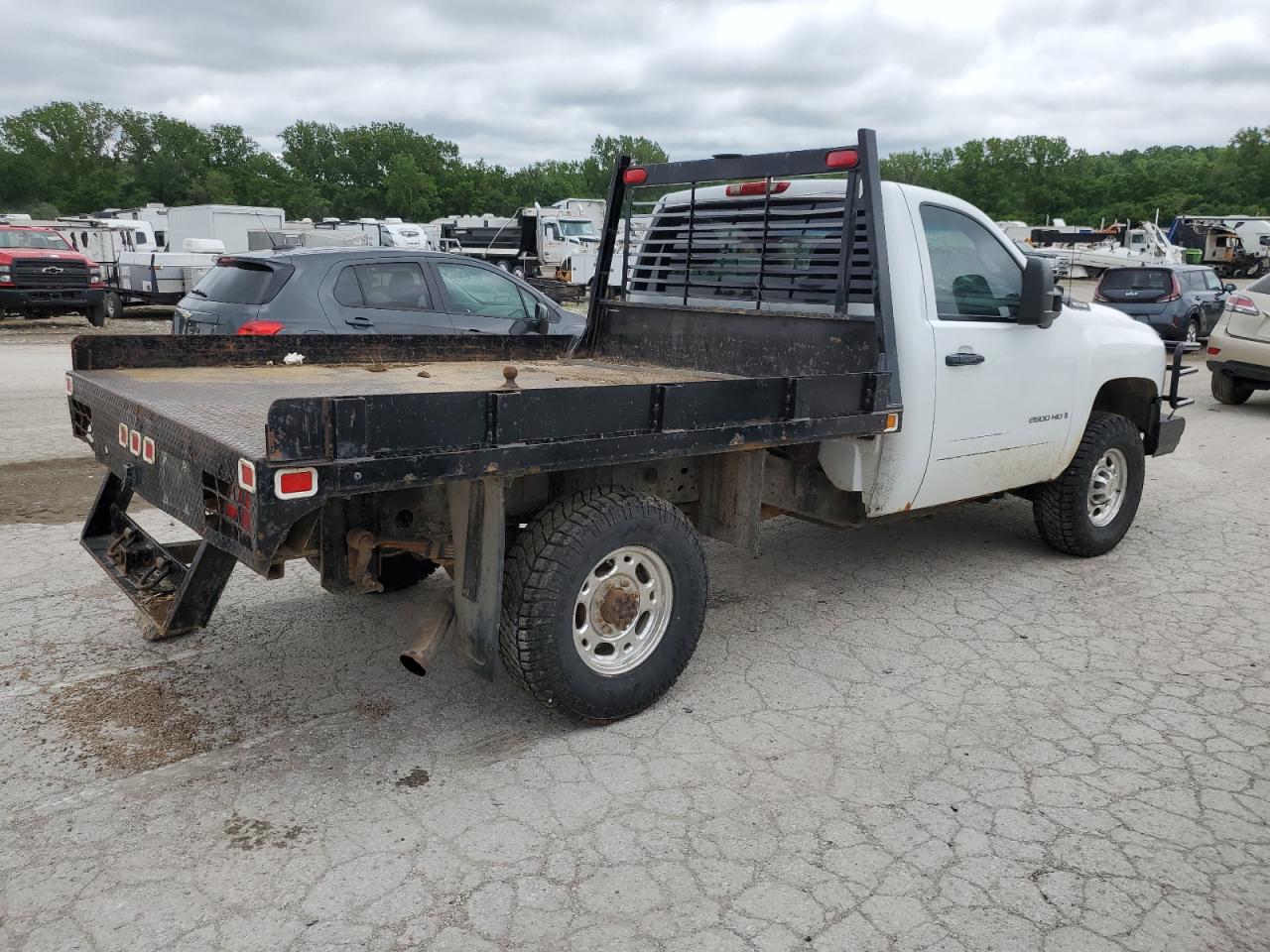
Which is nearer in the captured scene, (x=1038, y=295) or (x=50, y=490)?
(x=1038, y=295)

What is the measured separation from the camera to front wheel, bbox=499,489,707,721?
11.9 ft

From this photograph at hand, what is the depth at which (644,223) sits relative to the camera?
6.04 meters

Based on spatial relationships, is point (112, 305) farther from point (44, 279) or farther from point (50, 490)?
point (50, 490)

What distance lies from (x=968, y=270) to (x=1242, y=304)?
28.7 feet

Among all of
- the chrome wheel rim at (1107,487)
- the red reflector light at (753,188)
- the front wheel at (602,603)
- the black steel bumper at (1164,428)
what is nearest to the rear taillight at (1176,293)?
the black steel bumper at (1164,428)

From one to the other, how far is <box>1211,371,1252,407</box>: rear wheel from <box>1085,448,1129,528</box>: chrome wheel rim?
7.68 m

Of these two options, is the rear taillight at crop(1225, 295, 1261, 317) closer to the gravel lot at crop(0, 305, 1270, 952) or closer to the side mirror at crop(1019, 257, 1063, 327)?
the gravel lot at crop(0, 305, 1270, 952)

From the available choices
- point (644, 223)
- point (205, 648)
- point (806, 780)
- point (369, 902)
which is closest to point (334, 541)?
point (369, 902)

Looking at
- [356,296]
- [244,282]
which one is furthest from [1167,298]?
[244,282]

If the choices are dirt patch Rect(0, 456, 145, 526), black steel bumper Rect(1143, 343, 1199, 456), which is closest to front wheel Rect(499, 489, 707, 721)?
black steel bumper Rect(1143, 343, 1199, 456)

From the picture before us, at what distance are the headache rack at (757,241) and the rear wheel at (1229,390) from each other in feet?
32.0

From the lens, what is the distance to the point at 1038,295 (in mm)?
5105

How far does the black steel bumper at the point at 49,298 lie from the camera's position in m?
18.6

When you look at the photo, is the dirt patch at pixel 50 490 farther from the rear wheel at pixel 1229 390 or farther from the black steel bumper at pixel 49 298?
the black steel bumper at pixel 49 298
